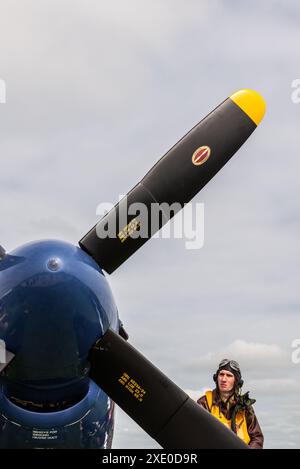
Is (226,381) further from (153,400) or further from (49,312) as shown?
(49,312)

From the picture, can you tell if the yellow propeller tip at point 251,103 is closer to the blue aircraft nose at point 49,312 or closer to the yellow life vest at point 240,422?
the blue aircraft nose at point 49,312

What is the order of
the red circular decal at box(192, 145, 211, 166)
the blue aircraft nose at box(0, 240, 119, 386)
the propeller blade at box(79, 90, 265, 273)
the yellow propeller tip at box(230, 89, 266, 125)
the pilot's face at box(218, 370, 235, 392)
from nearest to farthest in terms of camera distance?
1. the blue aircraft nose at box(0, 240, 119, 386)
2. the propeller blade at box(79, 90, 265, 273)
3. the red circular decal at box(192, 145, 211, 166)
4. the pilot's face at box(218, 370, 235, 392)
5. the yellow propeller tip at box(230, 89, 266, 125)

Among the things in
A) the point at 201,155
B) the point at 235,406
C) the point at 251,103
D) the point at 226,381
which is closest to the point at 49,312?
the point at 226,381

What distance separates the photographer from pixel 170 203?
40.3 feet

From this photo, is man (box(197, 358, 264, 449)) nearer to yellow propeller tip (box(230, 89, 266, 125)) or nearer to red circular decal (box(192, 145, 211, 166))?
red circular decal (box(192, 145, 211, 166))

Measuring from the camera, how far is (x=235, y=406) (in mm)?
12867

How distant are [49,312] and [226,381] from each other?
4.56 meters

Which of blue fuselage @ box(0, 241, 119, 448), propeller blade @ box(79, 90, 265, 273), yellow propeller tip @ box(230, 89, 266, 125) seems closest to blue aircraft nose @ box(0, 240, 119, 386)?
blue fuselage @ box(0, 241, 119, 448)

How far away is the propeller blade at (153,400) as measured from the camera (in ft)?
35.1

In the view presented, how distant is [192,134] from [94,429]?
5650mm

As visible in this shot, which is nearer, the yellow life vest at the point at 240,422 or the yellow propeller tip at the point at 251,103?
the yellow life vest at the point at 240,422

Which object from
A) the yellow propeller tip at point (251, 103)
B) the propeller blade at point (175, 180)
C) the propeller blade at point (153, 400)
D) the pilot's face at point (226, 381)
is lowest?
the propeller blade at point (153, 400)

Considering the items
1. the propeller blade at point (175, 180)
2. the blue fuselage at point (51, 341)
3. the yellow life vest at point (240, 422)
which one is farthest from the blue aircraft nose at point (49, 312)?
the yellow life vest at point (240, 422)

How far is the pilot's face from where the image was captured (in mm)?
12773
